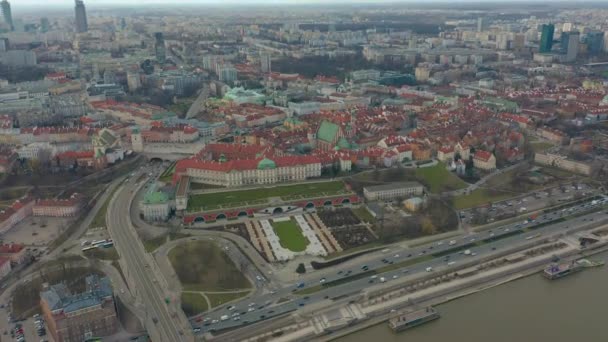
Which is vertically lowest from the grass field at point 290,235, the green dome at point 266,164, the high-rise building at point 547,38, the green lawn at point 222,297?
the green lawn at point 222,297

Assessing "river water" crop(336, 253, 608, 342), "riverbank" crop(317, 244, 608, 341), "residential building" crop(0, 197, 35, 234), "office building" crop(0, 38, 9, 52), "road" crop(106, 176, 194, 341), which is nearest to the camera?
"road" crop(106, 176, 194, 341)

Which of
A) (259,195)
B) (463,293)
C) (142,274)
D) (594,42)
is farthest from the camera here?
(594,42)

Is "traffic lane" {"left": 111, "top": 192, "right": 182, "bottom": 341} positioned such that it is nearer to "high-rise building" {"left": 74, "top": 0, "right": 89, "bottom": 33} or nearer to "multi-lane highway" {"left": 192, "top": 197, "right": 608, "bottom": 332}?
"multi-lane highway" {"left": 192, "top": 197, "right": 608, "bottom": 332}

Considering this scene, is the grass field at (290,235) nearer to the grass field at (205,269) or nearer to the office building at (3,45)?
the grass field at (205,269)

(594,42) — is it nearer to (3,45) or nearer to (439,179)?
(439,179)

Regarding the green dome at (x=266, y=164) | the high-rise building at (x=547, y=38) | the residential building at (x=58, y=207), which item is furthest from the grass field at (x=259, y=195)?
the high-rise building at (x=547, y=38)

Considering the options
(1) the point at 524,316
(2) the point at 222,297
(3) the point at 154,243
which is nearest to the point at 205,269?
(2) the point at 222,297

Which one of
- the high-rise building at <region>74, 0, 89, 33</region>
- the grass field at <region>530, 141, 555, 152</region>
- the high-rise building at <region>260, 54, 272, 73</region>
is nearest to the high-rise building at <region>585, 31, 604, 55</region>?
the high-rise building at <region>260, 54, 272, 73</region>
